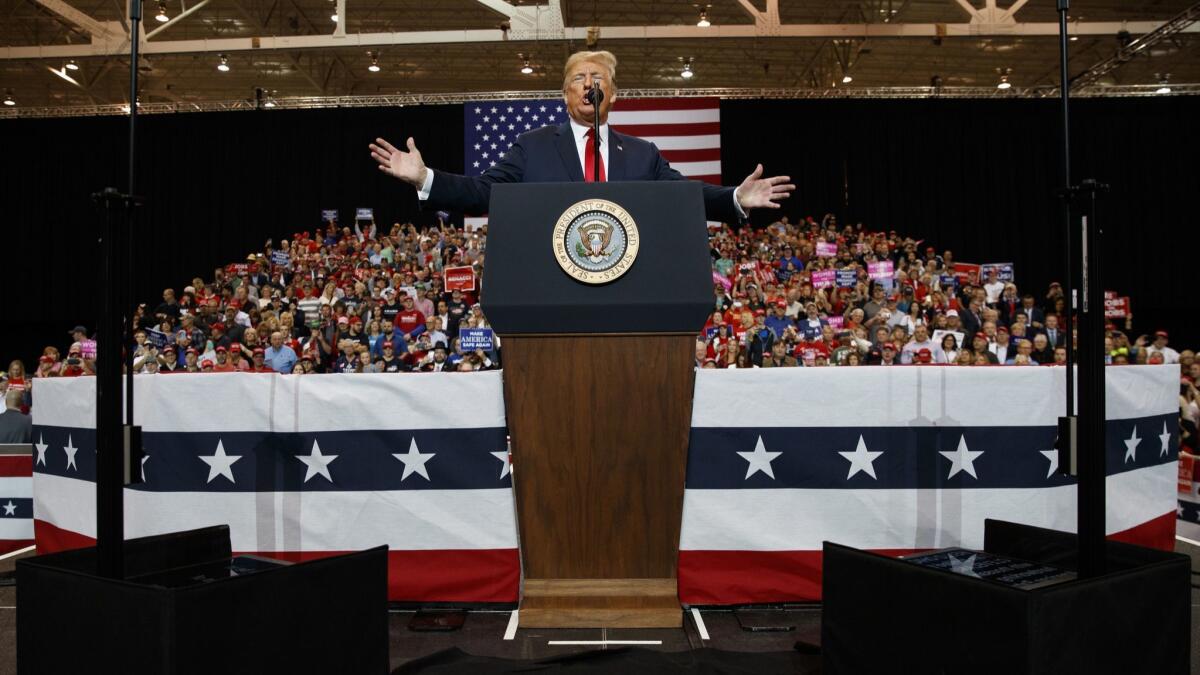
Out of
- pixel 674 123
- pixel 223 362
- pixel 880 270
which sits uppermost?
pixel 674 123

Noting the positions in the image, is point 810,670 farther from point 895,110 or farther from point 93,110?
point 93,110

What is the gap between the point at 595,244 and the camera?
272 cm

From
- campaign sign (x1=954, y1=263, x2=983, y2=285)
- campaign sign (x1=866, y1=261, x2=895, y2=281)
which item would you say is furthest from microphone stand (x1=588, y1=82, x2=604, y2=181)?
campaign sign (x1=954, y1=263, x2=983, y2=285)

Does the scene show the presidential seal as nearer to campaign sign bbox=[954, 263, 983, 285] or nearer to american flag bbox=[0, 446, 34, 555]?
american flag bbox=[0, 446, 34, 555]

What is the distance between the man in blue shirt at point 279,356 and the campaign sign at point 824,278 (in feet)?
23.5

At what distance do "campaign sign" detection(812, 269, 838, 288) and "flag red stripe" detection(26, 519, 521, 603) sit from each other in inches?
374

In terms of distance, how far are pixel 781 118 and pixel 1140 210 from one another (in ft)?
30.8

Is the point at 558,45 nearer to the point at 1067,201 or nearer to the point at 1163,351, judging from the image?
the point at 1163,351

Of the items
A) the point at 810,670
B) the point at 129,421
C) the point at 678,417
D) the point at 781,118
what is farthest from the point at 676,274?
the point at 781,118

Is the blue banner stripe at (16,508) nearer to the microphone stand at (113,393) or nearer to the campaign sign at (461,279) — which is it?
the microphone stand at (113,393)

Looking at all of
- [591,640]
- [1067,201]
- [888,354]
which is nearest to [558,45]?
[888,354]

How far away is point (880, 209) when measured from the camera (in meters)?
21.6

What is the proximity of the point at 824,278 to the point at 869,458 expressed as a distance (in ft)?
29.4

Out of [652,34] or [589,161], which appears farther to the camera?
[652,34]
